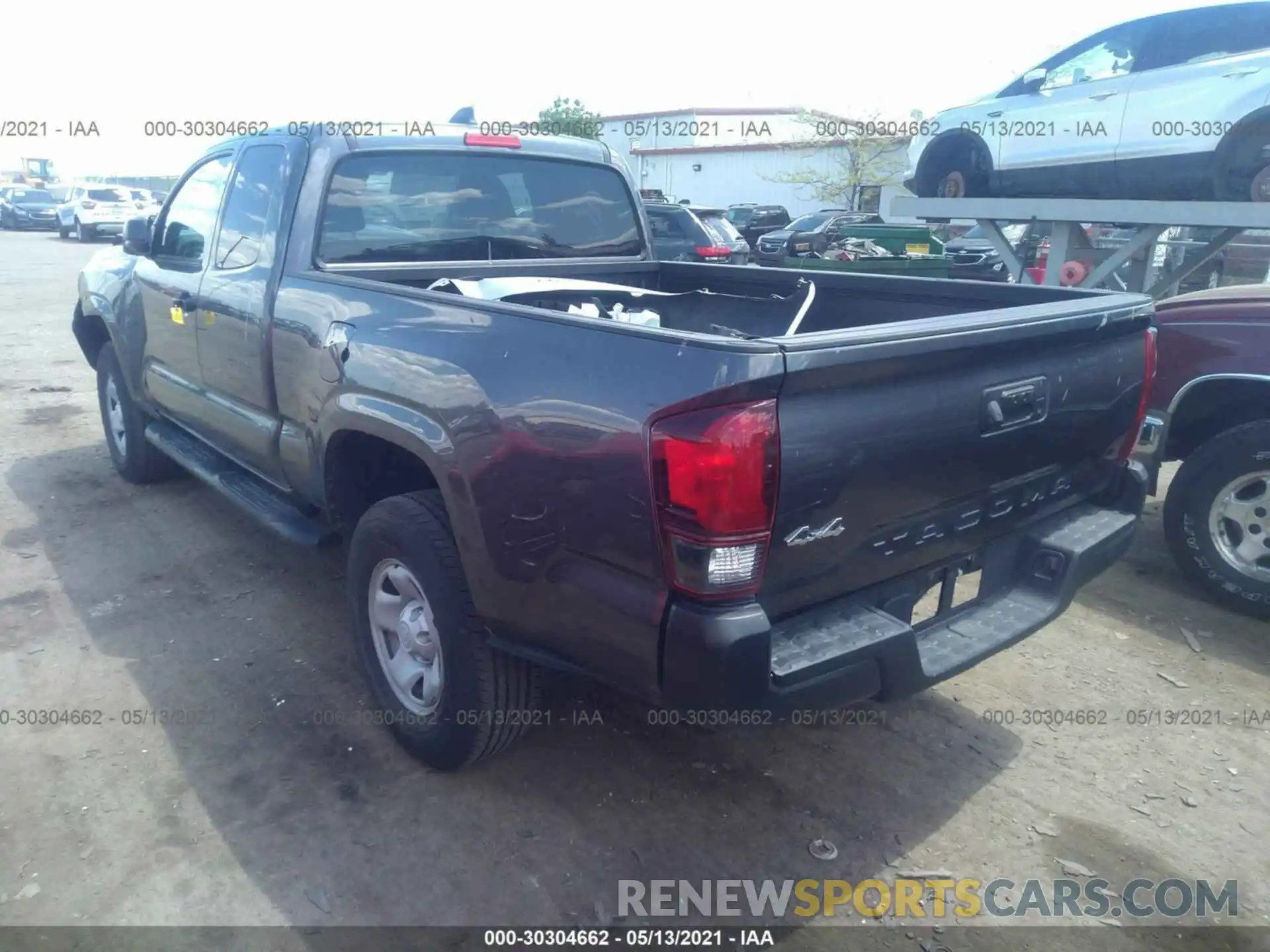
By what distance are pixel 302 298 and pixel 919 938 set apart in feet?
9.25

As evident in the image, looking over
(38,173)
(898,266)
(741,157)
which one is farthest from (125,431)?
(38,173)

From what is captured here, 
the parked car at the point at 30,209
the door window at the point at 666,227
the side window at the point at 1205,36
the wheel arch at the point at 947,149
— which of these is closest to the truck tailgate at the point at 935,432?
the side window at the point at 1205,36

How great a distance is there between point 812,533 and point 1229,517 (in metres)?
2.99

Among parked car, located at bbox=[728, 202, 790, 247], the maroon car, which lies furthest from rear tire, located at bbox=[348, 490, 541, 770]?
parked car, located at bbox=[728, 202, 790, 247]

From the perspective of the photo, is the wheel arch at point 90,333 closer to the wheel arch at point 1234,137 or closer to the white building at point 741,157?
the wheel arch at point 1234,137

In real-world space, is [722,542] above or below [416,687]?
above

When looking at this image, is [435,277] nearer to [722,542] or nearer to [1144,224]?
[722,542]

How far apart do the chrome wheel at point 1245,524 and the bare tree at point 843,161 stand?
102 ft

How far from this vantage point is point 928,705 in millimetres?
3508

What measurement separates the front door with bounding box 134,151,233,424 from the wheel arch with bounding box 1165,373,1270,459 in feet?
14.8

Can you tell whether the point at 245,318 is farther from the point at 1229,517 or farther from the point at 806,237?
the point at 806,237

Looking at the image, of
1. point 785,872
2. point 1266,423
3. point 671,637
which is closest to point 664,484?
point 671,637

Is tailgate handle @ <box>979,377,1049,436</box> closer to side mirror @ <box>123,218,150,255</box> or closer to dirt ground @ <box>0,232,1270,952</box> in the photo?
dirt ground @ <box>0,232,1270,952</box>

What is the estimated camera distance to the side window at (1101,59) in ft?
23.1
